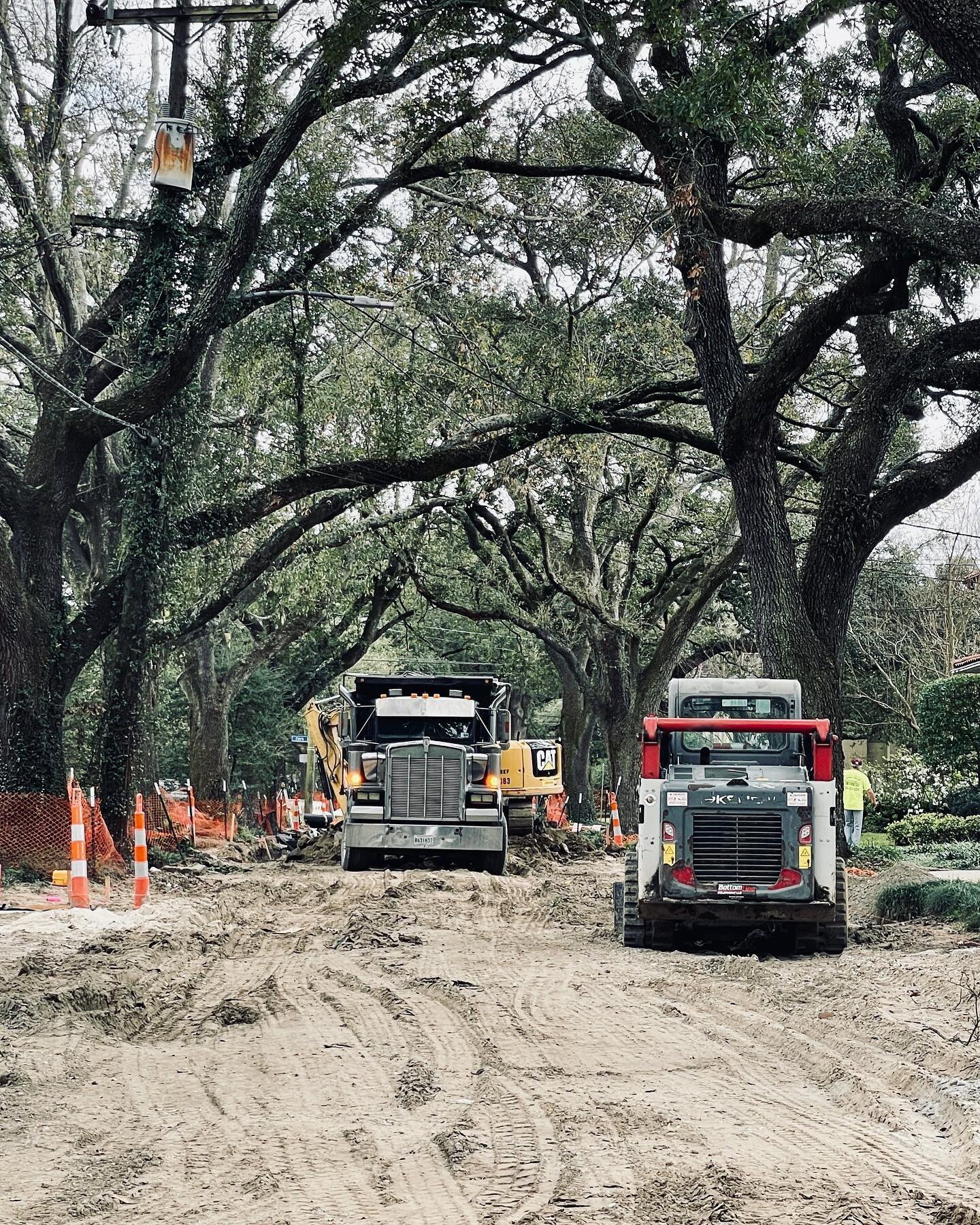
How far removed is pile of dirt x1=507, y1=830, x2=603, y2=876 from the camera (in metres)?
24.4

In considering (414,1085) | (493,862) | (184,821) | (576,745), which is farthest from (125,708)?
(576,745)

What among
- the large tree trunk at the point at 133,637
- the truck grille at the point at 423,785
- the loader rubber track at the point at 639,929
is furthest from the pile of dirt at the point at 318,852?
the loader rubber track at the point at 639,929

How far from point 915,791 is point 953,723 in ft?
6.24

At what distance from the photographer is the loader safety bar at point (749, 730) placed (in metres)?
13.1

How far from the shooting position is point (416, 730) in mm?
22625

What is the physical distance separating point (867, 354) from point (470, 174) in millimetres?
8431

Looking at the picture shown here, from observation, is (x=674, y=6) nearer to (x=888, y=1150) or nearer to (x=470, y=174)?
(x=470, y=174)

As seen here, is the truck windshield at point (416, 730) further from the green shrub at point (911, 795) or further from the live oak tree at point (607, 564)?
the green shrub at point (911, 795)

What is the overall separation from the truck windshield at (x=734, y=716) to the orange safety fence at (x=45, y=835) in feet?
28.8

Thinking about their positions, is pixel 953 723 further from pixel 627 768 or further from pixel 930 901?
pixel 930 901

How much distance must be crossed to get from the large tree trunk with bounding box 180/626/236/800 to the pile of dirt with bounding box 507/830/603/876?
37.8 ft

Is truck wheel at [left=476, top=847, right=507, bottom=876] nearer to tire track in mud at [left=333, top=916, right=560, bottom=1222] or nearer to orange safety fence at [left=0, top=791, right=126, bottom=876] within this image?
orange safety fence at [left=0, top=791, right=126, bottom=876]

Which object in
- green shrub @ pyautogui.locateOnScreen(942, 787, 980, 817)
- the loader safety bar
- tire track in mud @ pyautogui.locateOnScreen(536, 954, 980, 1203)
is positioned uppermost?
the loader safety bar

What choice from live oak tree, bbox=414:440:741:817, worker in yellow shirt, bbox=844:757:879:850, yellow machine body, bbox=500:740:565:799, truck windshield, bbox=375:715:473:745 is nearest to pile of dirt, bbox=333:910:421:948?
truck windshield, bbox=375:715:473:745
